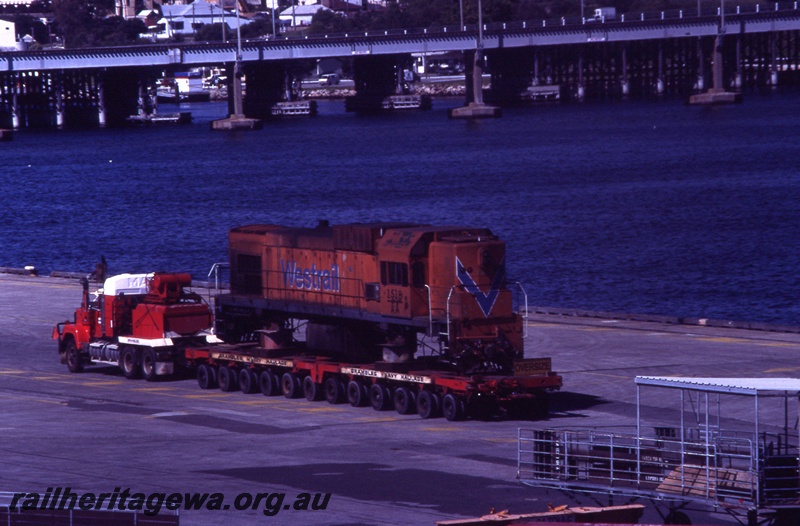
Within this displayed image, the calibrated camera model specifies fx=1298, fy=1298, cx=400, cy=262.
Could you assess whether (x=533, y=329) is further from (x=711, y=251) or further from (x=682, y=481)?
(x=711, y=251)

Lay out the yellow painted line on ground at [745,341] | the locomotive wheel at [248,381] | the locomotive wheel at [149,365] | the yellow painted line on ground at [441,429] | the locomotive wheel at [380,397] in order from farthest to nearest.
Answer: the yellow painted line on ground at [745,341] < the locomotive wheel at [149,365] < the locomotive wheel at [248,381] < the locomotive wheel at [380,397] < the yellow painted line on ground at [441,429]

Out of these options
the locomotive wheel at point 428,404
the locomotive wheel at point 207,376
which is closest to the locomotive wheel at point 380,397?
the locomotive wheel at point 428,404

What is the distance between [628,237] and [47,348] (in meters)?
56.3

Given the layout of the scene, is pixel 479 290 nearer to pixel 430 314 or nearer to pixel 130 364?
pixel 430 314

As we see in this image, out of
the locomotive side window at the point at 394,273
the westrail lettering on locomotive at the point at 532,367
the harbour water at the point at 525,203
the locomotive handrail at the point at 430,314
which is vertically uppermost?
the locomotive side window at the point at 394,273

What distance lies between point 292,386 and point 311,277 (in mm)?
4029

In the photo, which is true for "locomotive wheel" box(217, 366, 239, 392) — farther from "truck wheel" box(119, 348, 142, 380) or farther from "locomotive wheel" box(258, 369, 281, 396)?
"truck wheel" box(119, 348, 142, 380)

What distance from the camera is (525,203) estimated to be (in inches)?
4909

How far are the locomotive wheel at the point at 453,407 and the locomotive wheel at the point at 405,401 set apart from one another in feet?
4.39

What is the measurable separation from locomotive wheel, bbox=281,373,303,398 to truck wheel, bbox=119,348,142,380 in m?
7.54

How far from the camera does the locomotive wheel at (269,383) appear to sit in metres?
43.9

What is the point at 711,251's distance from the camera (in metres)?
93.1

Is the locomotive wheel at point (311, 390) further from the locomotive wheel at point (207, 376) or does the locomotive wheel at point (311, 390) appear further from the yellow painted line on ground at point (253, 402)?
the locomotive wheel at point (207, 376)

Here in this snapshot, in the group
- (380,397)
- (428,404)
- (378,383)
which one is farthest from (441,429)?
(378,383)
